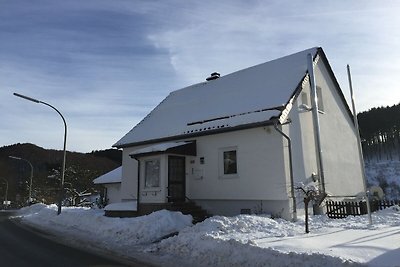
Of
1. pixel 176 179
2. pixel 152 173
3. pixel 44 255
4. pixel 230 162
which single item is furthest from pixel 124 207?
pixel 44 255

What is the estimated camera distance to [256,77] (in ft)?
71.4

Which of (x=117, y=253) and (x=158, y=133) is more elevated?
(x=158, y=133)

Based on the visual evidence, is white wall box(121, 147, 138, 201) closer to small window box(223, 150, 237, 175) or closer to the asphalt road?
small window box(223, 150, 237, 175)

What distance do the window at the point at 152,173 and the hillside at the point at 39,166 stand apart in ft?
144

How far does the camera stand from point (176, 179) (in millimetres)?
19281

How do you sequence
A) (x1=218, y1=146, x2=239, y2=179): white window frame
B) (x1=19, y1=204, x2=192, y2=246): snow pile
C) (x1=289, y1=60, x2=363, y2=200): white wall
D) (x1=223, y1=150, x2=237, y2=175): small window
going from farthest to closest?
1. (x1=223, y1=150, x2=237, y2=175): small window
2. (x1=218, y1=146, x2=239, y2=179): white window frame
3. (x1=289, y1=60, x2=363, y2=200): white wall
4. (x1=19, y1=204, x2=192, y2=246): snow pile

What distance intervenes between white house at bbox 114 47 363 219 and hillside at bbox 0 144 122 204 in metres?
44.6

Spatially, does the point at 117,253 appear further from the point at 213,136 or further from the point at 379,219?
the point at 379,219

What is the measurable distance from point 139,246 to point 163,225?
1.97 m

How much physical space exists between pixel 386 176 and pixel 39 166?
243 feet

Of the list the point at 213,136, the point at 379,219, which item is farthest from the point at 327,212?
the point at 213,136

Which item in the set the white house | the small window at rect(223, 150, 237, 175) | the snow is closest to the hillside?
the snow

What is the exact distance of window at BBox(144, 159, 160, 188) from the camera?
19375 millimetres

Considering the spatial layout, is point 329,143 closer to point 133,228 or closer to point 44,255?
point 133,228
